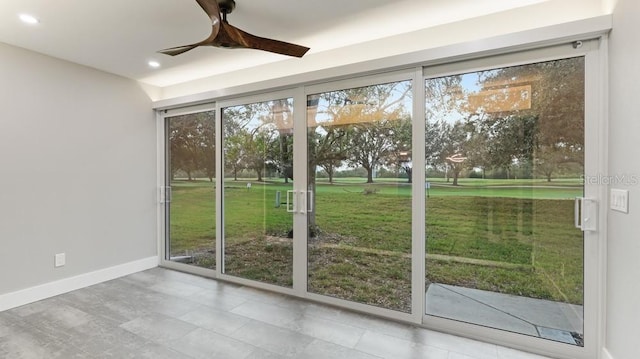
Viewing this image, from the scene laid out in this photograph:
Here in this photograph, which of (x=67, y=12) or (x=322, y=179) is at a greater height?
(x=67, y=12)

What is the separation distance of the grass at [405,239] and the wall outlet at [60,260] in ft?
4.98

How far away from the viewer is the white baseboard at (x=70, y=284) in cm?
284

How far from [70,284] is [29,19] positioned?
2.66 metres

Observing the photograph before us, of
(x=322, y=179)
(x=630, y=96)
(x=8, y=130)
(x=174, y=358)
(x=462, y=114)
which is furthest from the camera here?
(x=322, y=179)

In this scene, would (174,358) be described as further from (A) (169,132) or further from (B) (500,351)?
(A) (169,132)

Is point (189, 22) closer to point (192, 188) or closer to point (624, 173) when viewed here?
point (192, 188)

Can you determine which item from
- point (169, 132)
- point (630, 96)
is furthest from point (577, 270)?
point (169, 132)

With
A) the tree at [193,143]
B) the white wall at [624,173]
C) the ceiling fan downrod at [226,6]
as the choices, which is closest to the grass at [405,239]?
the white wall at [624,173]

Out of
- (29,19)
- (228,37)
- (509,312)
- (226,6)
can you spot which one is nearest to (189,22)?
(226,6)

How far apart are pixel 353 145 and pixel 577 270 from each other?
77.4 inches

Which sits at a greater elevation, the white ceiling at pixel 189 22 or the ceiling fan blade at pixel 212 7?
the white ceiling at pixel 189 22

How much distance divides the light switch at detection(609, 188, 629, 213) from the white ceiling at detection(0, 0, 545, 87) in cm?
148

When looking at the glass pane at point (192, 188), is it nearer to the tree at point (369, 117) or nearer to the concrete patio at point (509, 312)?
the tree at point (369, 117)

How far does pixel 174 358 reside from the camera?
2.06m
